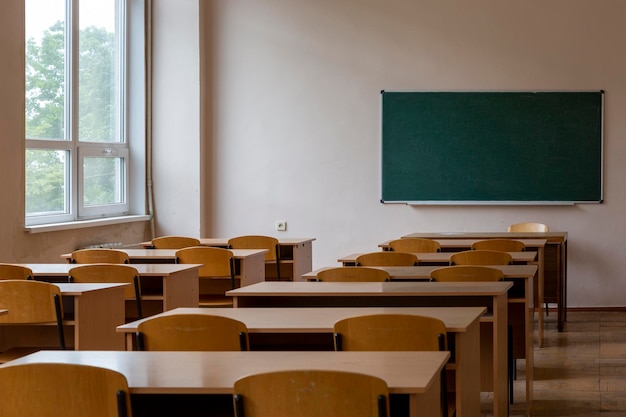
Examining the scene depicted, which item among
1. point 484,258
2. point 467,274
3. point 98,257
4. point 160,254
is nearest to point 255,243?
point 160,254

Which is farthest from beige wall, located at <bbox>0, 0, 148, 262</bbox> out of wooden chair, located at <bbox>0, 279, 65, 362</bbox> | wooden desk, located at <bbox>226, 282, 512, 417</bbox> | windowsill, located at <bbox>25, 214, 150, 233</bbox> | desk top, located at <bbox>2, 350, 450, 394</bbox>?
desk top, located at <bbox>2, 350, 450, 394</bbox>

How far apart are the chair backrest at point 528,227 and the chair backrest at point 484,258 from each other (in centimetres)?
288

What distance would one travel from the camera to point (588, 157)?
Result: 9.40 meters

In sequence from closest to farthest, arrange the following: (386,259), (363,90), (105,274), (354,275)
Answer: (354,275) < (105,274) < (386,259) < (363,90)

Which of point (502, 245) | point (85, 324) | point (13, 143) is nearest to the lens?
point (85, 324)

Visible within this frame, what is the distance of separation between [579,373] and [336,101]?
14.7ft

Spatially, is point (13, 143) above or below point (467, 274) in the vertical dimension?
above

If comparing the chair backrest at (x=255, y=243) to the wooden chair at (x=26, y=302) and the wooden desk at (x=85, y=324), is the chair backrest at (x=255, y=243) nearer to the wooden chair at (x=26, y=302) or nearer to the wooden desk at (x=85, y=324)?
the wooden desk at (x=85, y=324)

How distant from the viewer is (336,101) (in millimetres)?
9906

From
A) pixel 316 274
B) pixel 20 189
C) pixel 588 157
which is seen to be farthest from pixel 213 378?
pixel 588 157

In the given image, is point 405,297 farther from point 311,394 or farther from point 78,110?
point 78,110

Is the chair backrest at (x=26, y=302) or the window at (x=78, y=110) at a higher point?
the window at (x=78, y=110)

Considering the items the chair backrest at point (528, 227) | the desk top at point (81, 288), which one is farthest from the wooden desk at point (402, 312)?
the chair backrest at point (528, 227)

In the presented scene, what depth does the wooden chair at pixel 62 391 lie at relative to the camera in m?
2.46
